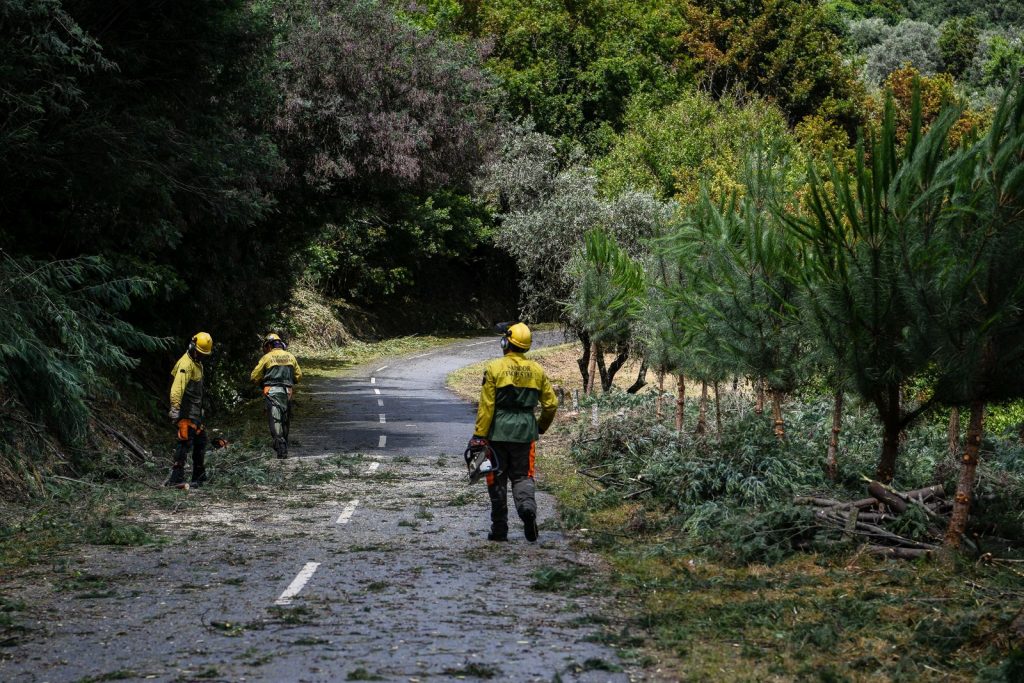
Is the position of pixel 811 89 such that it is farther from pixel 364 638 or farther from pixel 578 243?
pixel 364 638

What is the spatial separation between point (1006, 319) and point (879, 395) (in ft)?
5.75

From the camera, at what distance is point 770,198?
13305 millimetres

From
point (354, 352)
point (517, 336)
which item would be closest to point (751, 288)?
point (517, 336)

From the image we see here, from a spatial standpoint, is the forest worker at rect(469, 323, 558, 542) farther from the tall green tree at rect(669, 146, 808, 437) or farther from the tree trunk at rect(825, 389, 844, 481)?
the tree trunk at rect(825, 389, 844, 481)

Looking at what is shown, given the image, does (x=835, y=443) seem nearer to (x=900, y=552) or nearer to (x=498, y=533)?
(x=900, y=552)

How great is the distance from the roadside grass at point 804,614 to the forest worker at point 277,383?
28.1 feet

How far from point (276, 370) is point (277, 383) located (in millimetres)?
220

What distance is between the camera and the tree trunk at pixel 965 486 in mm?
9242

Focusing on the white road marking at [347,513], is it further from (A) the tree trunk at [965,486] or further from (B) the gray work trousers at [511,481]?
(A) the tree trunk at [965,486]

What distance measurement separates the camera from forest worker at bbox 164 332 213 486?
15.1m

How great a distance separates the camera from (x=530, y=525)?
11.3 m

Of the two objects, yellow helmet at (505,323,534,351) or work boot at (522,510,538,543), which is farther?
yellow helmet at (505,323,534,351)

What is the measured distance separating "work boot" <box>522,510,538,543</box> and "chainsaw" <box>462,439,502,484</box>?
479 millimetres

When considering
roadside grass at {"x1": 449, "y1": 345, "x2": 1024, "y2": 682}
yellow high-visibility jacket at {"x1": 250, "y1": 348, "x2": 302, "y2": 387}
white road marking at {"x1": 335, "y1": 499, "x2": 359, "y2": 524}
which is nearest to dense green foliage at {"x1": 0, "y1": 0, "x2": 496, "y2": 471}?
yellow high-visibility jacket at {"x1": 250, "y1": 348, "x2": 302, "y2": 387}
